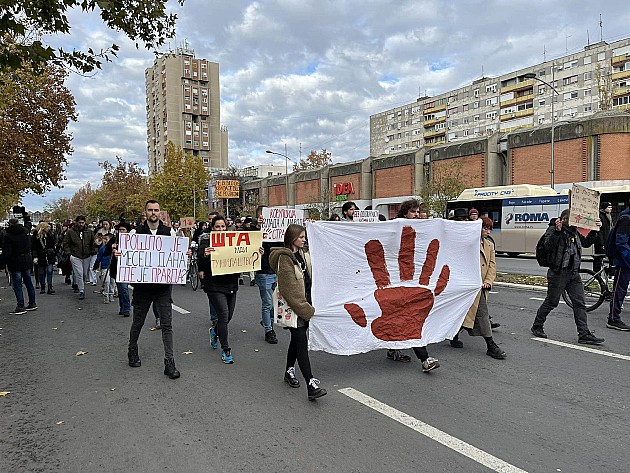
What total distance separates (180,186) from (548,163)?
1468 inches

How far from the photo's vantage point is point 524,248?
955 inches

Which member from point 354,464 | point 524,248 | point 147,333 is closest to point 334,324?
point 354,464

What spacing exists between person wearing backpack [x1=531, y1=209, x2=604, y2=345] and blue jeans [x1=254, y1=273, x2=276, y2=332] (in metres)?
4.05

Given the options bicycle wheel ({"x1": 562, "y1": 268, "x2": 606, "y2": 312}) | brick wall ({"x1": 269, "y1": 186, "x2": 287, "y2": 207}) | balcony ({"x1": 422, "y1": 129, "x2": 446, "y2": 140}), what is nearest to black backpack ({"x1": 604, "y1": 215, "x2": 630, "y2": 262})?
bicycle wheel ({"x1": 562, "y1": 268, "x2": 606, "y2": 312})

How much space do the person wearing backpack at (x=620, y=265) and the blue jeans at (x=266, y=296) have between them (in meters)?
5.40

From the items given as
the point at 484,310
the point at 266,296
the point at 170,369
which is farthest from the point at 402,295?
the point at 170,369

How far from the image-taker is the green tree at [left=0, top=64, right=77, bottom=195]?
18.5 metres

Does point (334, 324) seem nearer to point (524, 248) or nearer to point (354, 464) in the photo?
point (354, 464)

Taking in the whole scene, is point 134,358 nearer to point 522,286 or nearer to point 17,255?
point 17,255

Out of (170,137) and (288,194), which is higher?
(170,137)

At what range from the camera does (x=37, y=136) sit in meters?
19.3

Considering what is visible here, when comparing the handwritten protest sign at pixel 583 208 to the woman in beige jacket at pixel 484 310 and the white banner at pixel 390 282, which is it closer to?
the woman in beige jacket at pixel 484 310

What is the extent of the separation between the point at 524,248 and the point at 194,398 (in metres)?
22.4

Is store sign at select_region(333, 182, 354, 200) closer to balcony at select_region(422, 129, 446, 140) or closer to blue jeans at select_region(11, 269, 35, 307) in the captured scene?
blue jeans at select_region(11, 269, 35, 307)
